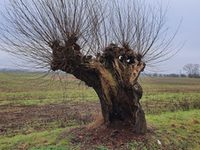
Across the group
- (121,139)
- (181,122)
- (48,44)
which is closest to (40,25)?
(48,44)

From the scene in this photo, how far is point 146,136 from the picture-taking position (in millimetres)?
13156

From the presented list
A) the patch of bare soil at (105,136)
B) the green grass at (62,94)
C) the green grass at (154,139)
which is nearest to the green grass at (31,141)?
the green grass at (154,139)

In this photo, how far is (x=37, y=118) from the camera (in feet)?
63.0

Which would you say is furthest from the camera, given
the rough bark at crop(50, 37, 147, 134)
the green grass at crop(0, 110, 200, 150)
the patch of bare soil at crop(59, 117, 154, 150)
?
the rough bark at crop(50, 37, 147, 134)

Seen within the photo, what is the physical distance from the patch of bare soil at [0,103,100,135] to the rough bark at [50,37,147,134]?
4031 millimetres

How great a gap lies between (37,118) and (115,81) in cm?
734

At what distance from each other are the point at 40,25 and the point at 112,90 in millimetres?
3168

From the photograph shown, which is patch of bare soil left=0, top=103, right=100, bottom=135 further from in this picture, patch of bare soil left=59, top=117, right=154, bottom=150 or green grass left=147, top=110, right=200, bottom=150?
green grass left=147, top=110, right=200, bottom=150

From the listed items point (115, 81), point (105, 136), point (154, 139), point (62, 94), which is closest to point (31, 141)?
point (105, 136)

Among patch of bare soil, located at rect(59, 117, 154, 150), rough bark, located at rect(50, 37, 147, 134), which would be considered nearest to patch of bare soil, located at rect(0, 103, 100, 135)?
patch of bare soil, located at rect(59, 117, 154, 150)

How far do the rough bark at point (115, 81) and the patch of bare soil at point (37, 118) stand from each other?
4.03 meters

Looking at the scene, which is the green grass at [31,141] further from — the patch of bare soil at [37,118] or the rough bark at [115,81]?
the rough bark at [115,81]

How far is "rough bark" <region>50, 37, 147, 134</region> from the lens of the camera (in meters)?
12.9

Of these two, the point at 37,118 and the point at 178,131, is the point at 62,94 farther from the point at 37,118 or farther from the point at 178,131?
the point at 178,131
